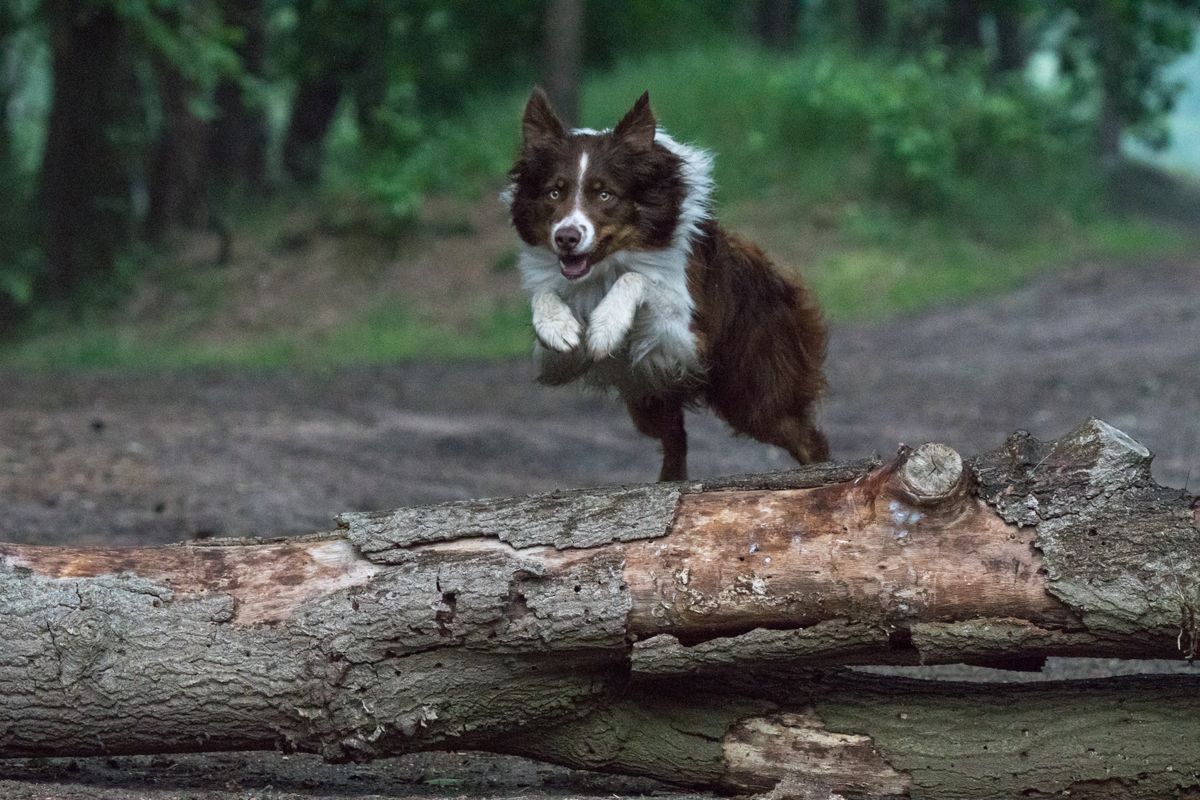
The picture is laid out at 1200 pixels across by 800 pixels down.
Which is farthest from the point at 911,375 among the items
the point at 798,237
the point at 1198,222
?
the point at 1198,222

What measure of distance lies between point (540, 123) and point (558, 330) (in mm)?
947

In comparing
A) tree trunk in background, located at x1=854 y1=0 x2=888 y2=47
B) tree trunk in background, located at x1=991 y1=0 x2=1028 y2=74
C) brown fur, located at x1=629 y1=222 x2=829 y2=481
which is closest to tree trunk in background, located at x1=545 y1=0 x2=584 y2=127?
tree trunk in background, located at x1=854 y1=0 x2=888 y2=47

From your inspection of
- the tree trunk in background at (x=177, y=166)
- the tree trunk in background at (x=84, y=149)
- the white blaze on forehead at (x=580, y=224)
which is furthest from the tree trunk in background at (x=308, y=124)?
the white blaze on forehead at (x=580, y=224)

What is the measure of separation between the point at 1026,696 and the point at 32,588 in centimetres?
300

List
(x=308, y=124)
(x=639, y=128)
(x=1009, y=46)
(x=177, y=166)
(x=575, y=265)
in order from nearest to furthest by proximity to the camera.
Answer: (x=575, y=265) < (x=639, y=128) < (x=177, y=166) < (x=308, y=124) < (x=1009, y=46)

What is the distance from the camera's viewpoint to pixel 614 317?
595 centimetres

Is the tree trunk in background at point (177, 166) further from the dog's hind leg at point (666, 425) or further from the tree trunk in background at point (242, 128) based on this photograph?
the dog's hind leg at point (666, 425)

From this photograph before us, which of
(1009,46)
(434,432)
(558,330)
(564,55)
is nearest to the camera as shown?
(558,330)

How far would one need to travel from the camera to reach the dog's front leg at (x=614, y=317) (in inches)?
233

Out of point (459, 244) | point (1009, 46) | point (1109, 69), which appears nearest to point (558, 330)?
point (459, 244)

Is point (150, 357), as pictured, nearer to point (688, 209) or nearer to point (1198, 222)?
point (688, 209)

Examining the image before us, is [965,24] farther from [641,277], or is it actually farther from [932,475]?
[932,475]

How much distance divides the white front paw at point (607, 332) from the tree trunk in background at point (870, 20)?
71.0 feet

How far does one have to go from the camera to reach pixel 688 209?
247 inches
